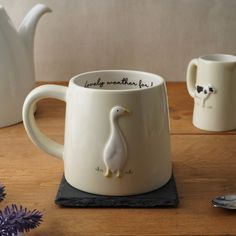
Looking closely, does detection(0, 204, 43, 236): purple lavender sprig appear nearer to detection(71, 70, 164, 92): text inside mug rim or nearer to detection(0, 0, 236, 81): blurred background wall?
detection(71, 70, 164, 92): text inside mug rim

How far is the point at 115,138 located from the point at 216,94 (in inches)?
11.4

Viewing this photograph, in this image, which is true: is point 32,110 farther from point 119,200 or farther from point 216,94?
point 216,94

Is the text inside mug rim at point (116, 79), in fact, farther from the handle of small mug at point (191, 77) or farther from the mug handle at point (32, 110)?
the handle of small mug at point (191, 77)

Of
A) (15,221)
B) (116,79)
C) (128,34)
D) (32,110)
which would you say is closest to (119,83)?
(116,79)

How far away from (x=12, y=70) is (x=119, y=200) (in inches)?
13.4

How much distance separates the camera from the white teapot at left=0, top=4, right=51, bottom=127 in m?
0.66

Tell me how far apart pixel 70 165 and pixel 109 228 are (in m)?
0.08

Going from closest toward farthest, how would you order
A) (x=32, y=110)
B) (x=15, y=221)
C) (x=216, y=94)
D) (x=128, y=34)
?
(x=15, y=221)
(x=32, y=110)
(x=216, y=94)
(x=128, y=34)

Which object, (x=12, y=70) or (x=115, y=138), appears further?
(x=12, y=70)

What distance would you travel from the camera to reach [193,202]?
43cm

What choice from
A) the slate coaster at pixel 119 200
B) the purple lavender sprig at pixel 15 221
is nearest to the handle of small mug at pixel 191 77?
the slate coaster at pixel 119 200

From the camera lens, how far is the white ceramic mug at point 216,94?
0.63 meters

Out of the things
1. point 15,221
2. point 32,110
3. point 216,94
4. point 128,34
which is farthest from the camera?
point 128,34

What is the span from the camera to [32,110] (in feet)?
1.48
